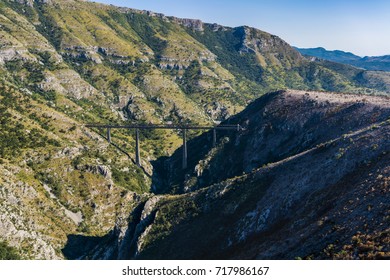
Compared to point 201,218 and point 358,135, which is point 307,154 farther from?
point 201,218

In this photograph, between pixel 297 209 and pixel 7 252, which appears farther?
pixel 7 252

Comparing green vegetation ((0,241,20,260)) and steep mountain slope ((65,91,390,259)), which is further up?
steep mountain slope ((65,91,390,259))

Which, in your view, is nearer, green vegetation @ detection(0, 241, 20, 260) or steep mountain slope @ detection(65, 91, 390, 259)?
steep mountain slope @ detection(65, 91, 390, 259)

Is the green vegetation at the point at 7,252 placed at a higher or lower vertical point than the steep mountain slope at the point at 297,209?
lower

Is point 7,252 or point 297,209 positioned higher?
point 297,209

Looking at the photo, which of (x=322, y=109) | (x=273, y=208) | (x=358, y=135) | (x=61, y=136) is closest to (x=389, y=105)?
(x=322, y=109)

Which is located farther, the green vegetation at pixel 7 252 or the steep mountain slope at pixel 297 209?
the green vegetation at pixel 7 252

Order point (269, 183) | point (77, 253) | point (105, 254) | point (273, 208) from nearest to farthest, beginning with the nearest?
point (273, 208)
point (269, 183)
point (105, 254)
point (77, 253)

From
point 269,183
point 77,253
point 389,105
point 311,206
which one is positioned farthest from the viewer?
point 77,253
